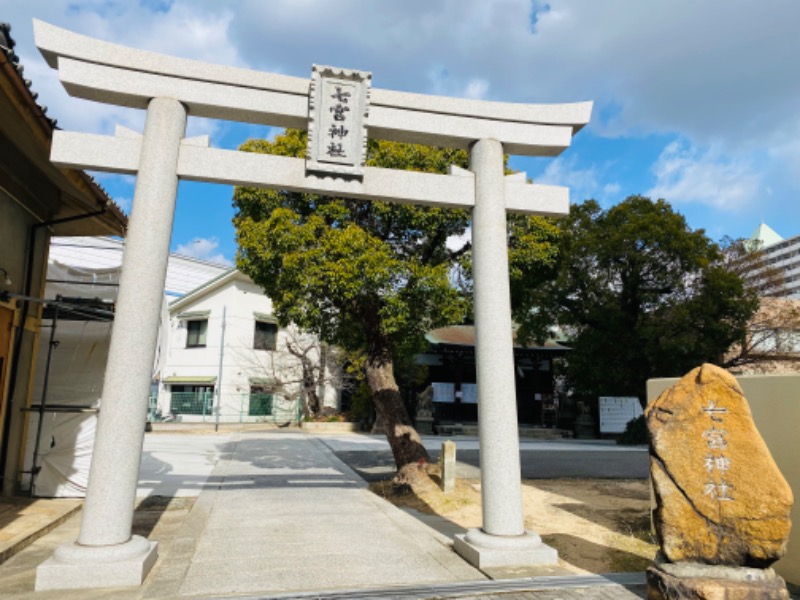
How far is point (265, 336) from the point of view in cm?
2892

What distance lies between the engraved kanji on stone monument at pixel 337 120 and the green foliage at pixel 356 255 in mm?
2954

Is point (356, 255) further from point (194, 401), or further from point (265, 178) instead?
point (194, 401)

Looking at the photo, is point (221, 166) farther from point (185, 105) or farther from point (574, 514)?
point (574, 514)

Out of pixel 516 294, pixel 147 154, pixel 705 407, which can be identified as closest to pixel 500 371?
pixel 705 407

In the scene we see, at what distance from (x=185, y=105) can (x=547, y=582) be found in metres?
6.10

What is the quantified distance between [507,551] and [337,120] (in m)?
4.97

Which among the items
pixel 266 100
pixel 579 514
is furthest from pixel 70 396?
pixel 579 514

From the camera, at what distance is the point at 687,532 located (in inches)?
176

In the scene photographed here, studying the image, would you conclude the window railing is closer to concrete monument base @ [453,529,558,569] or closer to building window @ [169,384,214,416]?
building window @ [169,384,214,416]

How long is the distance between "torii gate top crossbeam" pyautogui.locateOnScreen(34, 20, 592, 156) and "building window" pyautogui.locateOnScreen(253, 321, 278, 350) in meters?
23.2

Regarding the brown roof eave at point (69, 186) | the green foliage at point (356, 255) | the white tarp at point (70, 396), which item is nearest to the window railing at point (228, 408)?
the green foliage at point (356, 255)

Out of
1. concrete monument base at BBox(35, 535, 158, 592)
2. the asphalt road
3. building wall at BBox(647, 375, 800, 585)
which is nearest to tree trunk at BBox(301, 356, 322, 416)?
the asphalt road

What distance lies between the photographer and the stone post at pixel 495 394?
5578 mm

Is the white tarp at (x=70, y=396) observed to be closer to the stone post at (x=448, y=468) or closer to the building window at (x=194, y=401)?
the stone post at (x=448, y=468)
